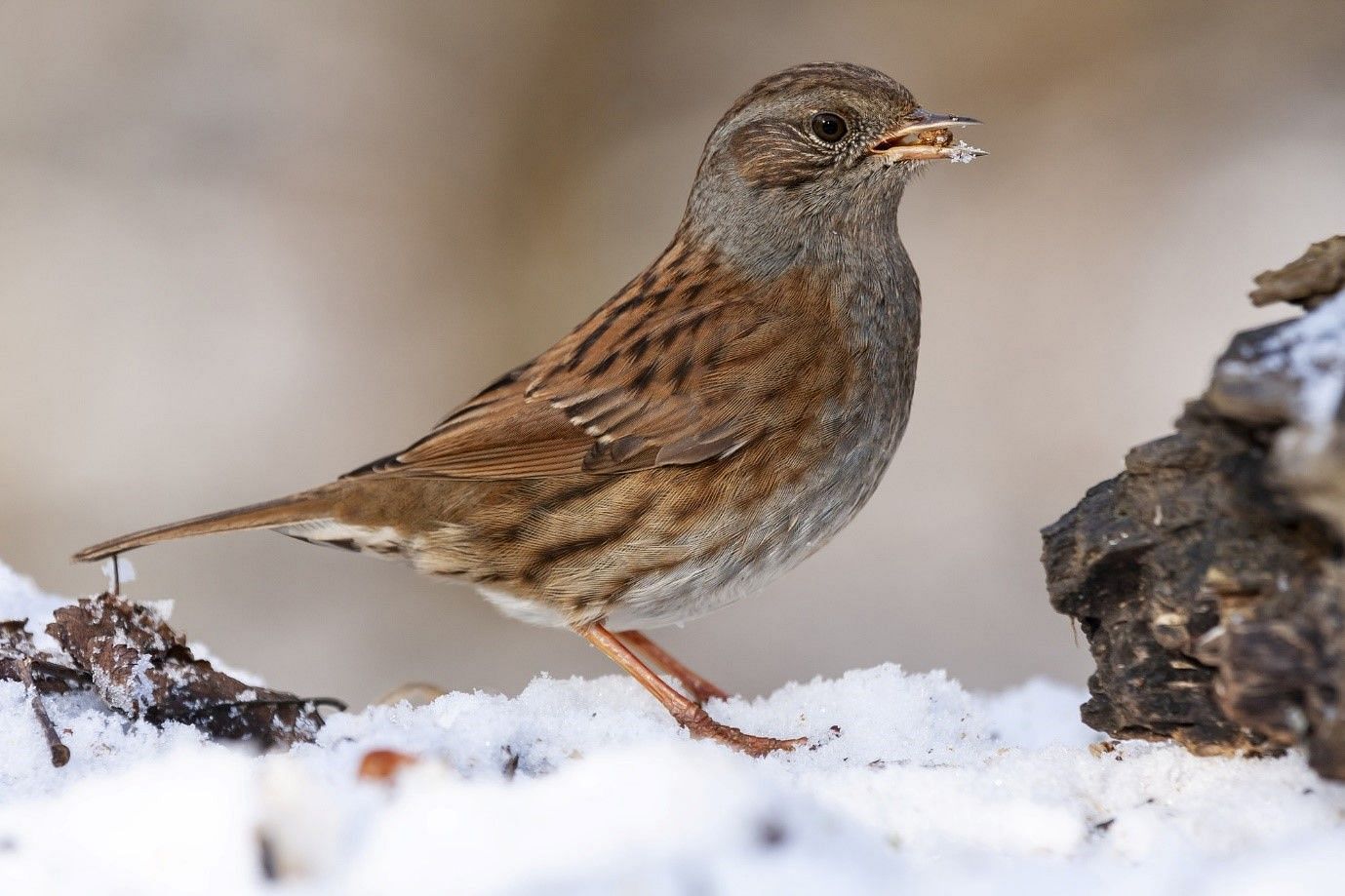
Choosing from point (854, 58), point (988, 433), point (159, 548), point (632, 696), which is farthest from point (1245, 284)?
point (159, 548)

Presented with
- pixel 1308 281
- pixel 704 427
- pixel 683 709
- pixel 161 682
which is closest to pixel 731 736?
pixel 683 709

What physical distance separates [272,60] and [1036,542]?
454 centimetres

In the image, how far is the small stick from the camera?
2545 millimetres

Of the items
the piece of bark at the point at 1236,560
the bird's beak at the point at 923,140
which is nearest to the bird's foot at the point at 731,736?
A: the piece of bark at the point at 1236,560

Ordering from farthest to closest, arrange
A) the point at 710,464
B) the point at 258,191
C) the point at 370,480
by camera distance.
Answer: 1. the point at 258,191
2. the point at 370,480
3. the point at 710,464

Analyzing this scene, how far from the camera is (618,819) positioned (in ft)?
6.42

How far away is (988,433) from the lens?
713cm

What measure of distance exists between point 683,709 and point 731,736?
20 centimetres

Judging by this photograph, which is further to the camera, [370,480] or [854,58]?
[854,58]

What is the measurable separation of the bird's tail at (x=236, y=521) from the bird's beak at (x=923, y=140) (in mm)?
1781

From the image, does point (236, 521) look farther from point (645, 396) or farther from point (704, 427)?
point (704, 427)

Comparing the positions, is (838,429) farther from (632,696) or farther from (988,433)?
(988,433)

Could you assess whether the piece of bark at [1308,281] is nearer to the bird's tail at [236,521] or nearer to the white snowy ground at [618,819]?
the white snowy ground at [618,819]

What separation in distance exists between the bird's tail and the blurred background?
279cm
